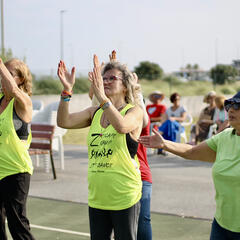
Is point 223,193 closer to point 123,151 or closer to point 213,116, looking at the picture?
point 123,151

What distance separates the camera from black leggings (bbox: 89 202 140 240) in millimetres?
3547

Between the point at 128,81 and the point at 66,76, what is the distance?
1.64 feet

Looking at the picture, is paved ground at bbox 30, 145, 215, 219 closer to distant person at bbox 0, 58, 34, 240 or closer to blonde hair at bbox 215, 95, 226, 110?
blonde hair at bbox 215, 95, 226, 110

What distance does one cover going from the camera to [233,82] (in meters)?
35.4

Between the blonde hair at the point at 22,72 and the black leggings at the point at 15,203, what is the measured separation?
80 centimetres

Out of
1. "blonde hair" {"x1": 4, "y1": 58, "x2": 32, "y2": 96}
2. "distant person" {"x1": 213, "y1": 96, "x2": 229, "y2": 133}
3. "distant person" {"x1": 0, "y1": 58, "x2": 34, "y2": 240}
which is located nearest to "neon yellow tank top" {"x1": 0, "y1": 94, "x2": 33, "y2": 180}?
"distant person" {"x1": 0, "y1": 58, "x2": 34, "y2": 240}

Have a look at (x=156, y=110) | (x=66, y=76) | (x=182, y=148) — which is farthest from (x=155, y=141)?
(x=156, y=110)

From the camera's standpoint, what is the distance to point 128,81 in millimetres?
3783

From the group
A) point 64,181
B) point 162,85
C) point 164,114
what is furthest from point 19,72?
point 162,85

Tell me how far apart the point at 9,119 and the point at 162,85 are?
96.7 ft

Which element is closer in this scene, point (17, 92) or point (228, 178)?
point (228, 178)

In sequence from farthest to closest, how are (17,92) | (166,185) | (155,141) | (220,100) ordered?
1. (220,100)
2. (166,185)
3. (17,92)
4. (155,141)

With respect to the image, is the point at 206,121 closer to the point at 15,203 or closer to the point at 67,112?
the point at 15,203

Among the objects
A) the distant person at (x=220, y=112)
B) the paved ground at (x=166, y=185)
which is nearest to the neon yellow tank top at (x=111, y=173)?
the paved ground at (x=166, y=185)
